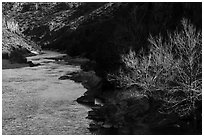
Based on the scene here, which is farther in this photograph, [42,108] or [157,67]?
[42,108]

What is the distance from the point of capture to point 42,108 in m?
19.2

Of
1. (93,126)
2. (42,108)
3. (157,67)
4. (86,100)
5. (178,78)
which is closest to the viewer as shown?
A: (93,126)

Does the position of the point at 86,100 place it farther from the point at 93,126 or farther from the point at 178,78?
the point at 178,78

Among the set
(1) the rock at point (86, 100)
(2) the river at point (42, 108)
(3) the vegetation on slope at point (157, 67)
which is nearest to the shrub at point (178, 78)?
(3) the vegetation on slope at point (157, 67)

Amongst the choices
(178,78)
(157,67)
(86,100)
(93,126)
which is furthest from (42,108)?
(178,78)

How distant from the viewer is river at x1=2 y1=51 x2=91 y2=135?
15664 mm

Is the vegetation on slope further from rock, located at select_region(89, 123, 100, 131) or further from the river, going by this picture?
the river

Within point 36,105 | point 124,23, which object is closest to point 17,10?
point 124,23

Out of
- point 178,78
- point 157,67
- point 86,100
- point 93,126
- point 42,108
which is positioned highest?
point 157,67

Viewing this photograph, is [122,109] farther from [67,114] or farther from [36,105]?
[36,105]

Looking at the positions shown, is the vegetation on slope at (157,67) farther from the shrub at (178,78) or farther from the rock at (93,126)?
the rock at (93,126)

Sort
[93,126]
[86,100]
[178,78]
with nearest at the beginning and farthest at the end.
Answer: [93,126] → [178,78] → [86,100]

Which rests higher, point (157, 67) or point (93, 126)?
point (157, 67)

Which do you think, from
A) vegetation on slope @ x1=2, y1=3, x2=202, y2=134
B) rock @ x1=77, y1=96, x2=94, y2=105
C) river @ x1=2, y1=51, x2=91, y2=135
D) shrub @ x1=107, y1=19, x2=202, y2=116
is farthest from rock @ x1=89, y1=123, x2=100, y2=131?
rock @ x1=77, y1=96, x2=94, y2=105
